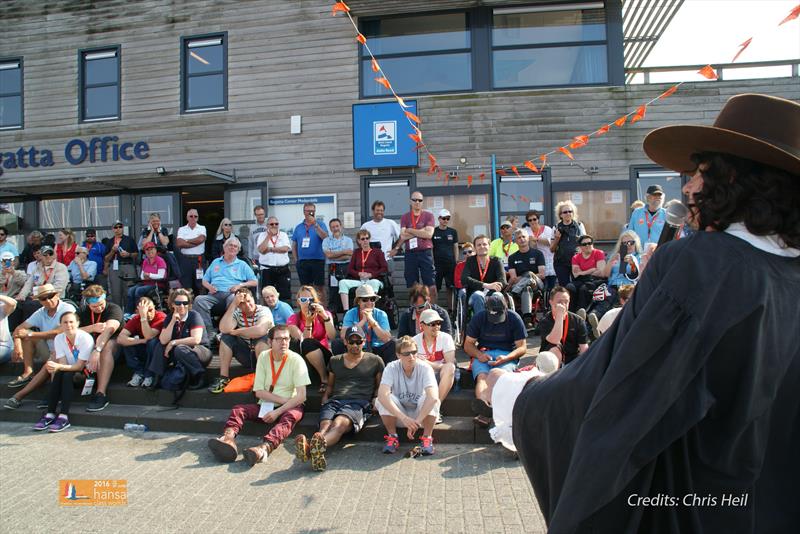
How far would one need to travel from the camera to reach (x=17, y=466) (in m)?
5.35

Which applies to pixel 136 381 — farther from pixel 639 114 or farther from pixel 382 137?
pixel 639 114

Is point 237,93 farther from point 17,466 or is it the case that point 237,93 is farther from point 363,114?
point 17,466

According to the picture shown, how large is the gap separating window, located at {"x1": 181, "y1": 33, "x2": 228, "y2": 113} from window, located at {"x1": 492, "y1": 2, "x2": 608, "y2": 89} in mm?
6073

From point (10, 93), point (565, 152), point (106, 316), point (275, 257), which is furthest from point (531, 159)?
point (10, 93)

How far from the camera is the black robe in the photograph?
44.0 inches

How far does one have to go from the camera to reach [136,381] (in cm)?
727

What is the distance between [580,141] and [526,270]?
11.5 ft

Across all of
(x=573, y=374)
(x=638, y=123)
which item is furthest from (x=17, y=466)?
(x=638, y=123)

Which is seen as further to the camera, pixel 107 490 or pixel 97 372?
pixel 97 372

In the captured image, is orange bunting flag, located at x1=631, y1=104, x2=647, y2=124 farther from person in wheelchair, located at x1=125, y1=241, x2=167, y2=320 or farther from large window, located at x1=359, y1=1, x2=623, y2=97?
person in wheelchair, located at x1=125, y1=241, x2=167, y2=320

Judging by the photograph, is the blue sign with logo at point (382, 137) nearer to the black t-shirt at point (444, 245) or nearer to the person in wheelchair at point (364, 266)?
the black t-shirt at point (444, 245)

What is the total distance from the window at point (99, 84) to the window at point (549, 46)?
877 cm

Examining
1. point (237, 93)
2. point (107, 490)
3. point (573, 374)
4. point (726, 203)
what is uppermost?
point (237, 93)

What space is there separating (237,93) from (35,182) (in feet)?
15.5
